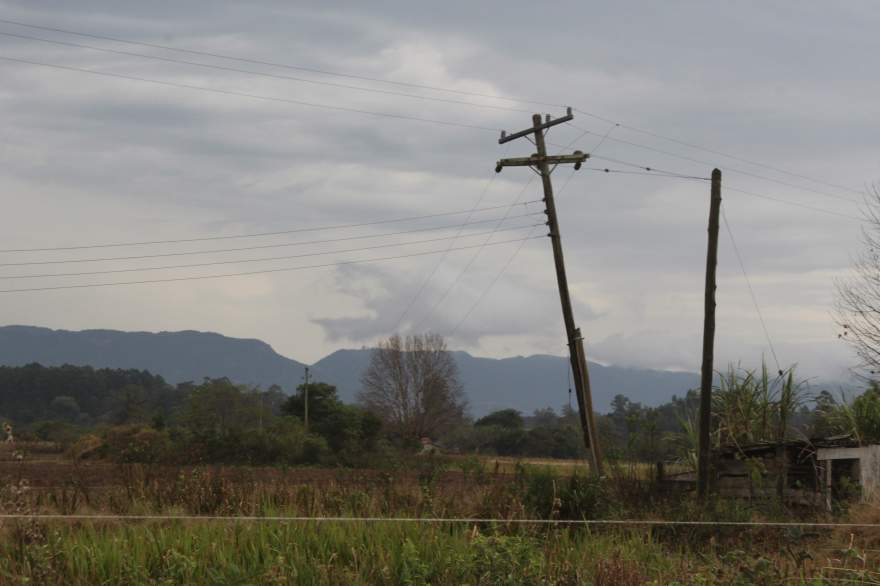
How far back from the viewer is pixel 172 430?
4112 cm

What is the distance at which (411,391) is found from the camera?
8850cm

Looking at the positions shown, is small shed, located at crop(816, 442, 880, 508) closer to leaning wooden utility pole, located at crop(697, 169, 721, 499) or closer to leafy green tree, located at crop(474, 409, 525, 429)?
leaning wooden utility pole, located at crop(697, 169, 721, 499)

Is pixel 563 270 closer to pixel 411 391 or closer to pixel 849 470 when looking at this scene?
pixel 849 470

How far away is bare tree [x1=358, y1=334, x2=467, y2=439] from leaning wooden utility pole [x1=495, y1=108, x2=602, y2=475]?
176 ft

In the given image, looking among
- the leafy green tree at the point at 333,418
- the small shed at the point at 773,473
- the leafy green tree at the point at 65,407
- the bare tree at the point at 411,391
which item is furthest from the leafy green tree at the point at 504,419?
the small shed at the point at 773,473

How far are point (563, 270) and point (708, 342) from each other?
489 cm

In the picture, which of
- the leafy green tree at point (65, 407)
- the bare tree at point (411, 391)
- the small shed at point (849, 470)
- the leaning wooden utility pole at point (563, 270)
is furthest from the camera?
the leafy green tree at point (65, 407)

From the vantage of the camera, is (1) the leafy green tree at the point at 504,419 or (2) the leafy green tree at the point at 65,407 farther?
(2) the leafy green tree at the point at 65,407

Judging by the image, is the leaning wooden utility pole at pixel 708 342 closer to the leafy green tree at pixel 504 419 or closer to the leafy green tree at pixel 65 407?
the leafy green tree at pixel 504 419

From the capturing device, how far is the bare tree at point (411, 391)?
83750mm

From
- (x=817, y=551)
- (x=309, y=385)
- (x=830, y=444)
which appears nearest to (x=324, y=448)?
(x=309, y=385)

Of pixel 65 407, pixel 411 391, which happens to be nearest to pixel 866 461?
pixel 411 391

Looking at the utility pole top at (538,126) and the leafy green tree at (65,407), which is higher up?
the utility pole top at (538,126)

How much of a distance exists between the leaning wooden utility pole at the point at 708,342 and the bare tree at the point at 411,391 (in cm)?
5739
